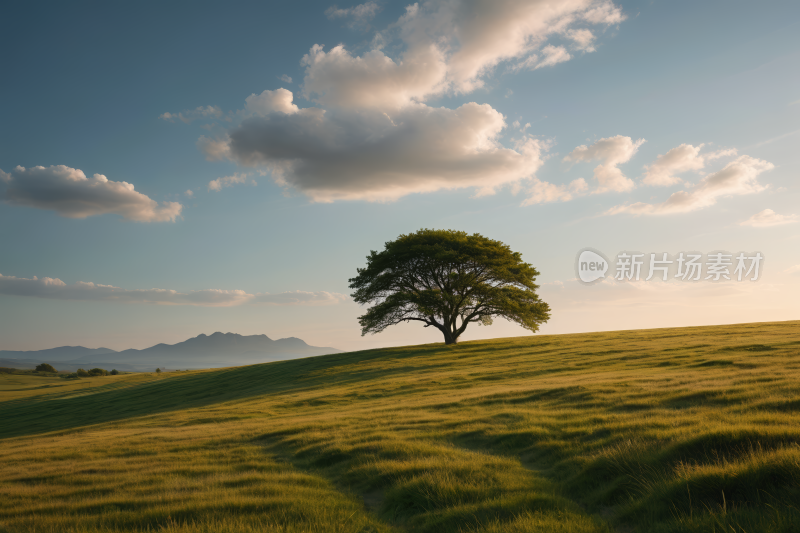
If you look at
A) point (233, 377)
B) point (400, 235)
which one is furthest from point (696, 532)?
point (233, 377)

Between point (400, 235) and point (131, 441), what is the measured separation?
33.8 m

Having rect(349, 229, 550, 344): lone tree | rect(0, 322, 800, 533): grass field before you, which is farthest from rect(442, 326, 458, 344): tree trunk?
rect(0, 322, 800, 533): grass field

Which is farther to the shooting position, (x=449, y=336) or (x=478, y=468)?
(x=449, y=336)

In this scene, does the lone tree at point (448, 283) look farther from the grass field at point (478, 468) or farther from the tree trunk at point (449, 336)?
the grass field at point (478, 468)

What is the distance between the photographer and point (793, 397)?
31.9ft

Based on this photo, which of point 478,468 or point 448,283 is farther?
point 448,283

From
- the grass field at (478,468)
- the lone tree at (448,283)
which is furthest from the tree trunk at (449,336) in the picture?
the grass field at (478,468)

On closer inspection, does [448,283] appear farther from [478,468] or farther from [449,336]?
[478,468]

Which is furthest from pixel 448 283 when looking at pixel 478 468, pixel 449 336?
pixel 478 468

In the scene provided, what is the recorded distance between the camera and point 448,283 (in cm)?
4497

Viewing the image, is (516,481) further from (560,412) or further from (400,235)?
(400,235)

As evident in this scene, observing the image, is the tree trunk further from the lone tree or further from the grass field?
the grass field

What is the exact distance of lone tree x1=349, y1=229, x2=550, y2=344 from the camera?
43156 mm

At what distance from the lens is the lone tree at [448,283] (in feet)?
142
